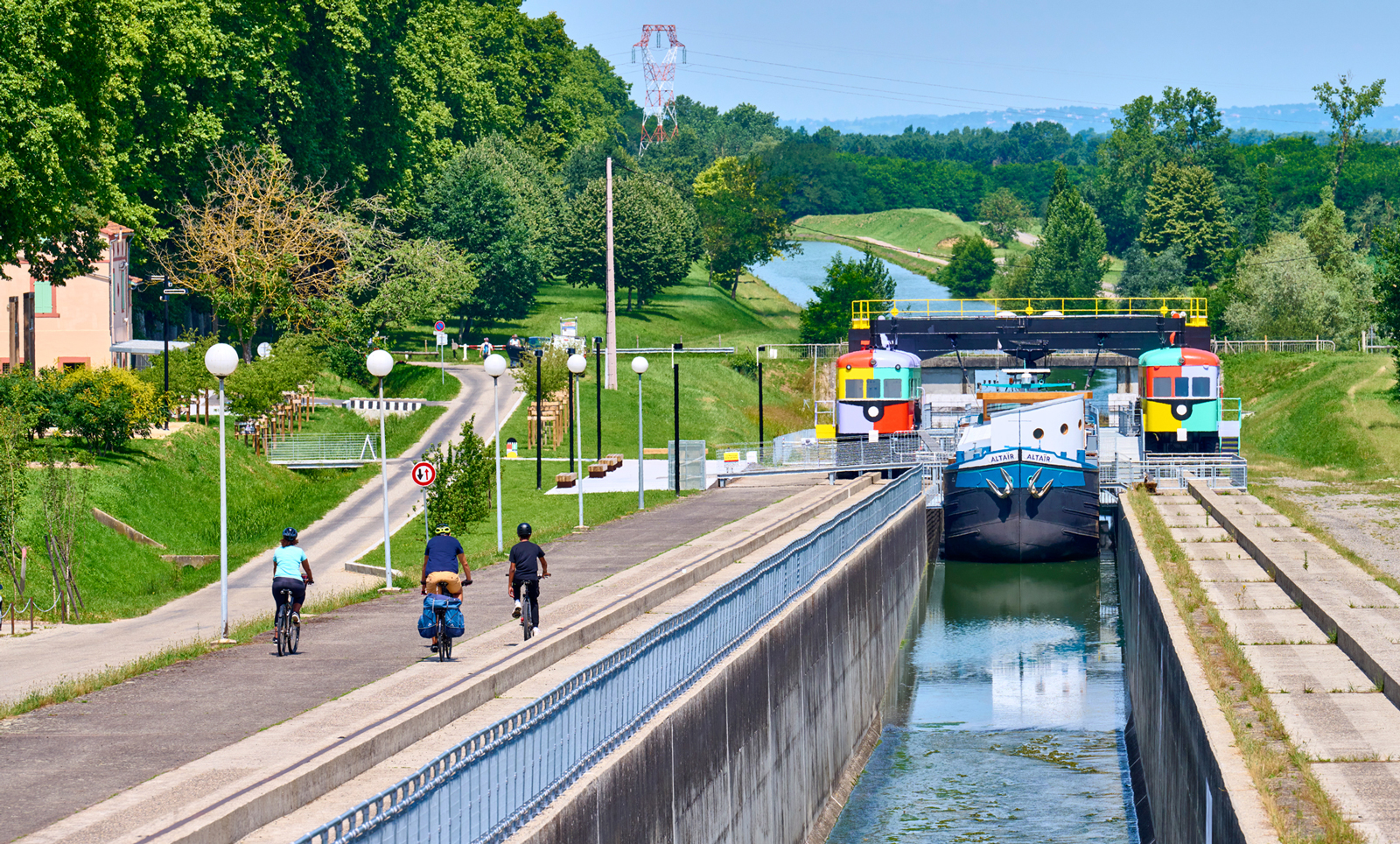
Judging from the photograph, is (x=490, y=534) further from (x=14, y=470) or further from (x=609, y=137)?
(x=609, y=137)

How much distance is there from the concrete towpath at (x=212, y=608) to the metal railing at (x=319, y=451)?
133 centimetres

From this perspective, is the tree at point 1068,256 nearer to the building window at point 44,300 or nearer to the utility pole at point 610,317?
the utility pole at point 610,317

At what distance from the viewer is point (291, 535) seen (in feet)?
67.1

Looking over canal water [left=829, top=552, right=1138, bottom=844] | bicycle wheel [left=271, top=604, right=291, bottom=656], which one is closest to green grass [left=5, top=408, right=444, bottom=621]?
bicycle wheel [left=271, top=604, right=291, bottom=656]

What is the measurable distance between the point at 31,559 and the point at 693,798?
75.2 feet

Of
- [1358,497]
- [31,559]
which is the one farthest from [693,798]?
[1358,497]

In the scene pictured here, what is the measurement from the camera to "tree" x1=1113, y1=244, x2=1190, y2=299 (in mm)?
142750

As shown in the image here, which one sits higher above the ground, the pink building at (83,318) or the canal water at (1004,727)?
the pink building at (83,318)

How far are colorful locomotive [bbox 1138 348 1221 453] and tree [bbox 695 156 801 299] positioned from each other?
250 feet

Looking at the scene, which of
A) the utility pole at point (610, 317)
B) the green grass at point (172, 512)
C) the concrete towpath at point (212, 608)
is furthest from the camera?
the utility pole at point (610, 317)

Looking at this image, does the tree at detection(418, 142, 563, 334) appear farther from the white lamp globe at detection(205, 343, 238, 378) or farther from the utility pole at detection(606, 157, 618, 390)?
the white lamp globe at detection(205, 343, 238, 378)

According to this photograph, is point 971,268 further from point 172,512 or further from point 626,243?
point 172,512

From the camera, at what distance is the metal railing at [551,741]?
1009cm

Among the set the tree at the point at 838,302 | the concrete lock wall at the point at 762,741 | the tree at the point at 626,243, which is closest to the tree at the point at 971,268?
the tree at the point at 838,302
